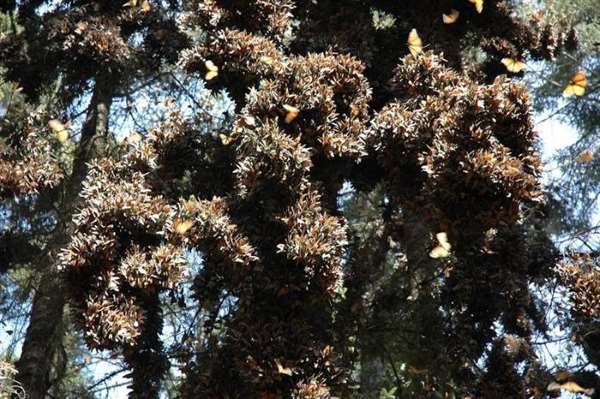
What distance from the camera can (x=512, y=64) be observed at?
23.9ft

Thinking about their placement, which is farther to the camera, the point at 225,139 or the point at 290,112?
the point at 225,139

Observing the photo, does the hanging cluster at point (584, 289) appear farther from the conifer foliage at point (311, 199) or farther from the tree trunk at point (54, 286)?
the tree trunk at point (54, 286)

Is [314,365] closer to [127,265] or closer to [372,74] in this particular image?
[127,265]

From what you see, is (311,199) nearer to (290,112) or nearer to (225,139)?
(290,112)

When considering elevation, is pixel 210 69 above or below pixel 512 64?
below

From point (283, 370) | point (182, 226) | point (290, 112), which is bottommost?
point (283, 370)

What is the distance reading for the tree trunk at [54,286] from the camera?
696cm

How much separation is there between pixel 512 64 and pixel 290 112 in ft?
7.62

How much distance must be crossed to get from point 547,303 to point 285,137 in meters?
2.79

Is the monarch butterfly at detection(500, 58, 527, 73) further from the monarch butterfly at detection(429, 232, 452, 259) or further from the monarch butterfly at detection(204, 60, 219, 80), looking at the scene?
the monarch butterfly at detection(204, 60, 219, 80)

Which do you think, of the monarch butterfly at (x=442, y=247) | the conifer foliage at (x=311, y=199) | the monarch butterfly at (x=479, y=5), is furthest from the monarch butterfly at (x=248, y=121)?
the monarch butterfly at (x=479, y=5)

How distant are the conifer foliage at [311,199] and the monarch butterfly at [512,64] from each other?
20cm

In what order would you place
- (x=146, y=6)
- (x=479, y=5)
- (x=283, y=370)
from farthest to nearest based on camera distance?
(x=146, y=6) < (x=479, y=5) < (x=283, y=370)

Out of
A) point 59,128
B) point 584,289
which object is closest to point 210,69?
point 59,128
